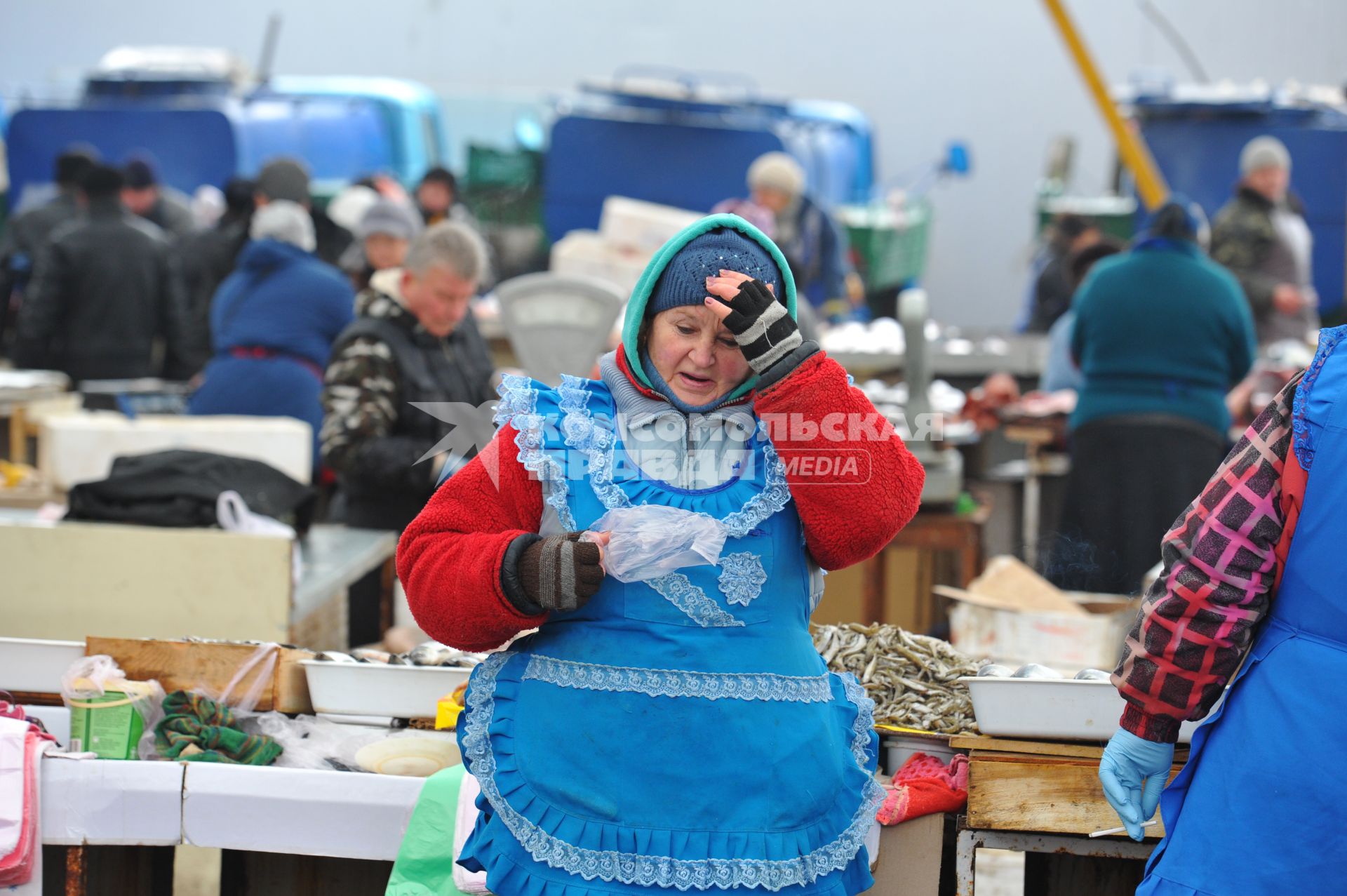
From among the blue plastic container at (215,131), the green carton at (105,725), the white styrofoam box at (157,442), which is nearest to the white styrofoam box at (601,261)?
the white styrofoam box at (157,442)

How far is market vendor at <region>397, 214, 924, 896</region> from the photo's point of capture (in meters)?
1.69

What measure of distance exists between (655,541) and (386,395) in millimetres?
2026

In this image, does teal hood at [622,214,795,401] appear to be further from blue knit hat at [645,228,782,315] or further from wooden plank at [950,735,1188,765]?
wooden plank at [950,735,1188,765]

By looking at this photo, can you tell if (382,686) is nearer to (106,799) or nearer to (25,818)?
(106,799)

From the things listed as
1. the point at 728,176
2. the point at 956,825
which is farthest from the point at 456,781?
the point at 728,176

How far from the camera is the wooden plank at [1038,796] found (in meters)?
2.17

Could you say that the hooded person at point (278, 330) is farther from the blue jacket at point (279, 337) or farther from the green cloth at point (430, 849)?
the green cloth at point (430, 849)

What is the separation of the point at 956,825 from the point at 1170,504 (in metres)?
2.69

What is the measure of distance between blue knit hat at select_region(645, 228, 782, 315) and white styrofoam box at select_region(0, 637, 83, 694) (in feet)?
4.41

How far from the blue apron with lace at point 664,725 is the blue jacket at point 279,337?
10.3 ft

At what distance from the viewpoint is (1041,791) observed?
85.7 inches

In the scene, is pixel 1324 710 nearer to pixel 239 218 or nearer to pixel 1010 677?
pixel 1010 677

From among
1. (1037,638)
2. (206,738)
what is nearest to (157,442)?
(206,738)

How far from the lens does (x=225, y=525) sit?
123 inches
